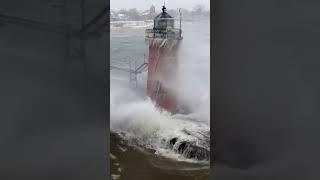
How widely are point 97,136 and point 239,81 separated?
2.27ft

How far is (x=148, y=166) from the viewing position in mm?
1987

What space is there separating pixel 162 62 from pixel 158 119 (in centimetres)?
27

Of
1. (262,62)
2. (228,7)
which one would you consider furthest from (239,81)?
(228,7)

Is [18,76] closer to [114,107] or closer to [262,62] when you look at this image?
[114,107]

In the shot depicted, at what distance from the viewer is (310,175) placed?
191 centimetres

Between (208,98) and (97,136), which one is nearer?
(97,136)

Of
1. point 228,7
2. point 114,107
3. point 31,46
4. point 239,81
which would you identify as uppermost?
point 228,7

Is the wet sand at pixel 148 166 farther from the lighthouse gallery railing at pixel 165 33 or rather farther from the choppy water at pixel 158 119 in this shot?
the lighthouse gallery railing at pixel 165 33

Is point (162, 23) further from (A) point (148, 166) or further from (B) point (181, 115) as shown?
(A) point (148, 166)

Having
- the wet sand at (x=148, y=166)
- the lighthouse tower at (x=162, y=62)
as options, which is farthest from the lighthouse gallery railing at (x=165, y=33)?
the wet sand at (x=148, y=166)

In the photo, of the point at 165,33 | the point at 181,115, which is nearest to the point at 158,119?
the point at 181,115

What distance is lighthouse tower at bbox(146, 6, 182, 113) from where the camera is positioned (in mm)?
2004

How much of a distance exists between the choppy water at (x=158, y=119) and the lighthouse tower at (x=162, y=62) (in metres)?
0.03

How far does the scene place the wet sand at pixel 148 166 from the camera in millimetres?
1964
